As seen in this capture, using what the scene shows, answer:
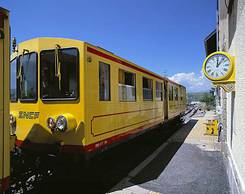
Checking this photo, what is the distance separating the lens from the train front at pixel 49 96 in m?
4.32

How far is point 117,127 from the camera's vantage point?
5.63 meters

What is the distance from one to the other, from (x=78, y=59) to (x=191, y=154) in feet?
15.9

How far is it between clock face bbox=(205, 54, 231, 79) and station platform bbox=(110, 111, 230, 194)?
229 cm

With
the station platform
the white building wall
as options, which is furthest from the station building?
the station platform

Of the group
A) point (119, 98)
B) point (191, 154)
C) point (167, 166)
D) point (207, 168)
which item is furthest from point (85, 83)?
point (191, 154)

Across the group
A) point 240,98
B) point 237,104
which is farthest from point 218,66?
point 240,98

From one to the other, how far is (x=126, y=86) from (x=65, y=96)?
2238 millimetres

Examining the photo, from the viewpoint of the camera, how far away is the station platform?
455 centimetres

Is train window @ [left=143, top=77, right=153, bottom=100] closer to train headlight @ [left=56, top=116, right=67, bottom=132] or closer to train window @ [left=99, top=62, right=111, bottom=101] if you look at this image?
train window @ [left=99, top=62, right=111, bottom=101]

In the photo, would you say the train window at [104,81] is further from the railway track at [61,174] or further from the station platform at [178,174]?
the station platform at [178,174]

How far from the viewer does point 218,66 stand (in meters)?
4.04

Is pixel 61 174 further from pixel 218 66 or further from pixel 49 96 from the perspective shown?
pixel 218 66

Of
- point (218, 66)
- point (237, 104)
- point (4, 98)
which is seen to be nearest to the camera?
point (4, 98)

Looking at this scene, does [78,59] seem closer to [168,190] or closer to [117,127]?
[117,127]
